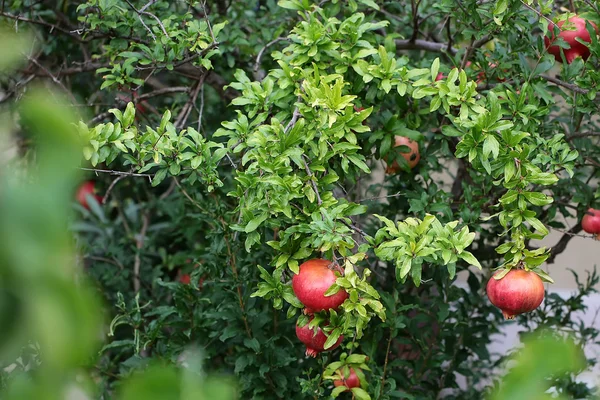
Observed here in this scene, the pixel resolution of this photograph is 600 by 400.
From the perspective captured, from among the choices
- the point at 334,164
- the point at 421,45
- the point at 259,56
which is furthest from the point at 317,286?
the point at 421,45

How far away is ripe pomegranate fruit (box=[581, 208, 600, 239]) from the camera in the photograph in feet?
6.82

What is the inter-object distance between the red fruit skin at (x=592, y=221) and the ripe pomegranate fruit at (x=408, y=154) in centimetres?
52

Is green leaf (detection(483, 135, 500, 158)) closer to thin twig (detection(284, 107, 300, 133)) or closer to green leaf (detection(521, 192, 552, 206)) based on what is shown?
green leaf (detection(521, 192, 552, 206))

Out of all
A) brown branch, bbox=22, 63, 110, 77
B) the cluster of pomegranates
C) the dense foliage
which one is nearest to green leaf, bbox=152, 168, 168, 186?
the dense foliage

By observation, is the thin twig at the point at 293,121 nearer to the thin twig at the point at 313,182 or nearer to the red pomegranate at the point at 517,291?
the thin twig at the point at 313,182

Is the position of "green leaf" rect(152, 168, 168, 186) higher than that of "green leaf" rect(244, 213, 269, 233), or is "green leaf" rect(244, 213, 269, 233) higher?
"green leaf" rect(152, 168, 168, 186)

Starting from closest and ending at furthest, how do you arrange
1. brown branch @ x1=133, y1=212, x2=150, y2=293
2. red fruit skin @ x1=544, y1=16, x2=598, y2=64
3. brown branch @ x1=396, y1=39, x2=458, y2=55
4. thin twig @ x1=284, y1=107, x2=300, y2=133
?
thin twig @ x1=284, y1=107, x2=300, y2=133 < red fruit skin @ x1=544, y1=16, x2=598, y2=64 < brown branch @ x1=396, y1=39, x2=458, y2=55 < brown branch @ x1=133, y1=212, x2=150, y2=293

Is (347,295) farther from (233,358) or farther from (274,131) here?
(233,358)

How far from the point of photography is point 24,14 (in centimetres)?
263

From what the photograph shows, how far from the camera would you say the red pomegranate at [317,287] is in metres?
1.48

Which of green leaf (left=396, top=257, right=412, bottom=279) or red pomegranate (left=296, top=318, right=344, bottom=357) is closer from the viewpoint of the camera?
green leaf (left=396, top=257, right=412, bottom=279)

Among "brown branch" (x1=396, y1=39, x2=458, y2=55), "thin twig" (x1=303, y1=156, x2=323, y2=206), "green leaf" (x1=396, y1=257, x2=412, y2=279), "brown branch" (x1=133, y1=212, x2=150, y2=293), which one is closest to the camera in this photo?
"green leaf" (x1=396, y1=257, x2=412, y2=279)

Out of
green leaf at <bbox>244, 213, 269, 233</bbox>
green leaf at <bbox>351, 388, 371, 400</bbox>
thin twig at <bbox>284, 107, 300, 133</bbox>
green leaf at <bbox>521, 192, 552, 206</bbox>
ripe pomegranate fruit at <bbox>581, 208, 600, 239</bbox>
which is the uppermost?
thin twig at <bbox>284, 107, 300, 133</bbox>

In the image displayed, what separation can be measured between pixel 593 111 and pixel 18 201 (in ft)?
6.13
